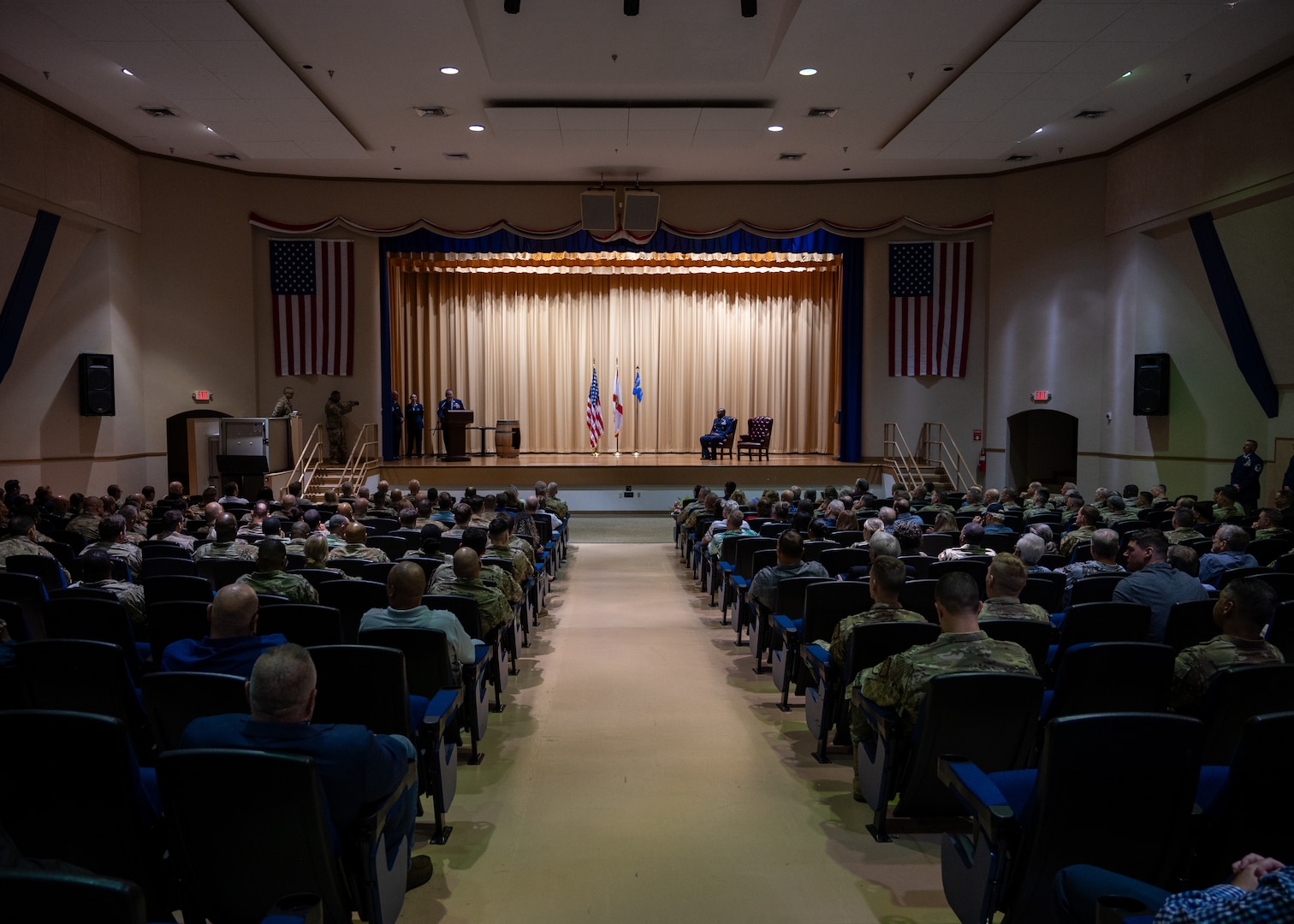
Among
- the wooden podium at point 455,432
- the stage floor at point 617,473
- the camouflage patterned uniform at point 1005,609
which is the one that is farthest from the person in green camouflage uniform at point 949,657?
the wooden podium at point 455,432

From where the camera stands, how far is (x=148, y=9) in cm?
962

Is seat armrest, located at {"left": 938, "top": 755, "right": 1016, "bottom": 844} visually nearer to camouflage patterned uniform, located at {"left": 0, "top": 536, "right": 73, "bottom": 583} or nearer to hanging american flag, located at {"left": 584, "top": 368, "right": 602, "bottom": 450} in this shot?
camouflage patterned uniform, located at {"left": 0, "top": 536, "right": 73, "bottom": 583}

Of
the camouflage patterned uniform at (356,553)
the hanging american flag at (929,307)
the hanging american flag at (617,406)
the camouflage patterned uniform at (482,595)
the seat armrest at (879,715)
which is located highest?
the hanging american flag at (929,307)

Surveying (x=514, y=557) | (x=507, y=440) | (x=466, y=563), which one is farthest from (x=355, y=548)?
(x=507, y=440)

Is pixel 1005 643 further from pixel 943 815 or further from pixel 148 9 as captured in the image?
pixel 148 9

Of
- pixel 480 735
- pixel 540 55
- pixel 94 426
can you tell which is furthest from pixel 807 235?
pixel 480 735

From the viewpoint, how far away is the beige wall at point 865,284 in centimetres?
1374

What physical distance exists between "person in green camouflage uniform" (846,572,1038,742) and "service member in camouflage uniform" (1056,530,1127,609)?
232 centimetres

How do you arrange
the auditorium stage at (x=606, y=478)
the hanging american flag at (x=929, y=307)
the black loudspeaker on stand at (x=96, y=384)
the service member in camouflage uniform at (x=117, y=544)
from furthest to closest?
1. the hanging american flag at (x=929, y=307)
2. the auditorium stage at (x=606, y=478)
3. the black loudspeaker on stand at (x=96, y=384)
4. the service member in camouflage uniform at (x=117, y=544)

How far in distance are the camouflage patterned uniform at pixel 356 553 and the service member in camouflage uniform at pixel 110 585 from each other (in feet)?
5.08

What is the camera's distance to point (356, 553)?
703cm

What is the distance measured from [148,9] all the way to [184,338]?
848 centimetres

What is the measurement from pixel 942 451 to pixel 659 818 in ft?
52.3

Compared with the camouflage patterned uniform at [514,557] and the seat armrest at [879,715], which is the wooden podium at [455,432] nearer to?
the camouflage patterned uniform at [514,557]
